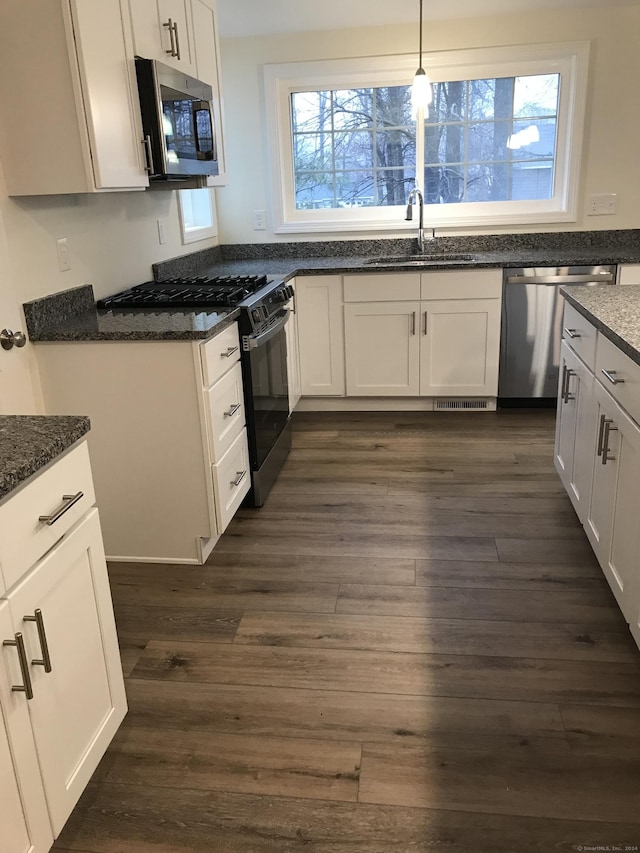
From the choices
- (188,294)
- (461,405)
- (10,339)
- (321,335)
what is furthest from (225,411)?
(461,405)

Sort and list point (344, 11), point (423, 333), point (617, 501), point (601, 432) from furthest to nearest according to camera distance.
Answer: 1. point (423, 333)
2. point (344, 11)
3. point (601, 432)
4. point (617, 501)

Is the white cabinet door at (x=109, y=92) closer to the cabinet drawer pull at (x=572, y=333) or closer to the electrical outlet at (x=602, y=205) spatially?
the cabinet drawer pull at (x=572, y=333)

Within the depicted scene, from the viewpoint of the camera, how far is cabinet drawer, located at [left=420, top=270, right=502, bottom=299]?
3918 mm

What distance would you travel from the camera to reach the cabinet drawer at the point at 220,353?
2.44m

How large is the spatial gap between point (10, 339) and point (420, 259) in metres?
2.66

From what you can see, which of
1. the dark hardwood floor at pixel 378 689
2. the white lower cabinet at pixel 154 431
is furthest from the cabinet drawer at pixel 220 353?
the dark hardwood floor at pixel 378 689

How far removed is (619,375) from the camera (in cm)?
204

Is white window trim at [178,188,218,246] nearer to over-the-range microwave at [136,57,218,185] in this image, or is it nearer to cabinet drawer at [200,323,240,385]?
over-the-range microwave at [136,57,218,185]

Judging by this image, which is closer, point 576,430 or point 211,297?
point 576,430

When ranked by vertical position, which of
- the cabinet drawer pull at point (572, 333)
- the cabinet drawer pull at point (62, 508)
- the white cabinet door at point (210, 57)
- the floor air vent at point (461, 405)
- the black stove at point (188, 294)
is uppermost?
the white cabinet door at point (210, 57)

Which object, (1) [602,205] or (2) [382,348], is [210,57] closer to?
(2) [382,348]

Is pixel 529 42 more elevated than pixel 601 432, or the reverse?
pixel 529 42

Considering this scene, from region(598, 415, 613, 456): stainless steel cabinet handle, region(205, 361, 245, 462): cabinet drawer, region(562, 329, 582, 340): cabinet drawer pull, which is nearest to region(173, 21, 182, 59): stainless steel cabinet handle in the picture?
region(205, 361, 245, 462): cabinet drawer

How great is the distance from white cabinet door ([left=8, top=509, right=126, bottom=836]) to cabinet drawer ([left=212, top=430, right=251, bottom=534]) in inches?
36.6
